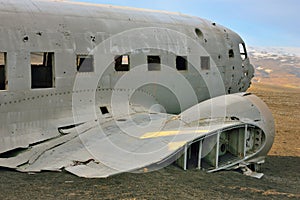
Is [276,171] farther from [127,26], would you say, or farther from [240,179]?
[127,26]

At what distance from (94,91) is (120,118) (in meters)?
0.96

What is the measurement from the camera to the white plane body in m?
8.52

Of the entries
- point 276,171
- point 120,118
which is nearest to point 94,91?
point 120,118

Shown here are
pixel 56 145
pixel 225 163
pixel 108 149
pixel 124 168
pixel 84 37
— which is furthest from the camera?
pixel 84 37

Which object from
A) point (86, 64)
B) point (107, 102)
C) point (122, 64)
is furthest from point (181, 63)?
point (86, 64)

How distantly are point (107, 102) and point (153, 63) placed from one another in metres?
2.26

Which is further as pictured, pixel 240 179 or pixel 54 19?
pixel 54 19

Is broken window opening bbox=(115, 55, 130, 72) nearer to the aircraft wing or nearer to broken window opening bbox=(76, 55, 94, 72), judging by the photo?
broken window opening bbox=(76, 55, 94, 72)

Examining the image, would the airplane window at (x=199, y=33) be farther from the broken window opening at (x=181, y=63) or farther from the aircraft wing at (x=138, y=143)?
the aircraft wing at (x=138, y=143)

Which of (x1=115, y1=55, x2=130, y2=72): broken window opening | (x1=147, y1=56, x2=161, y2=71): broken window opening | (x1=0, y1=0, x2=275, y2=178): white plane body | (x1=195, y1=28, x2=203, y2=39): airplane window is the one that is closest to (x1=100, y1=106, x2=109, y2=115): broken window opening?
(x1=0, y1=0, x2=275, y2=178): white plane body

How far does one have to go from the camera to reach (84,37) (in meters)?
10.4

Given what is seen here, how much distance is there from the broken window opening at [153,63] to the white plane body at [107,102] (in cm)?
3

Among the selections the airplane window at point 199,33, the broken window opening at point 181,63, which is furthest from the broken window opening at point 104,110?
the airplane window at point 199,33

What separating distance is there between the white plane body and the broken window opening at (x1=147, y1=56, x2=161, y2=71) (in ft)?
0.10
